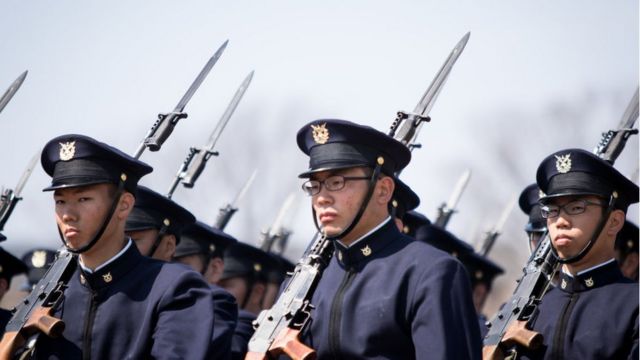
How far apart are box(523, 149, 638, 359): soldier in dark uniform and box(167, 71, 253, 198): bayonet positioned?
3.84 metres

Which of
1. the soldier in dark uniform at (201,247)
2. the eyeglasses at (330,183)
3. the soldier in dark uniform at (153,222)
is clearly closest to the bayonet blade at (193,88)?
the soldier in dark uniform at (153,222)

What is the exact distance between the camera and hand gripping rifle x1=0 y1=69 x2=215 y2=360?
6.95 metres

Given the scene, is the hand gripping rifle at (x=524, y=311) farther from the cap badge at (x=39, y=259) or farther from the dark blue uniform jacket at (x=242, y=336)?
the cap badge at (x=39, y=259)

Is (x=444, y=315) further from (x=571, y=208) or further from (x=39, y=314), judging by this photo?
(x=39, y=314)

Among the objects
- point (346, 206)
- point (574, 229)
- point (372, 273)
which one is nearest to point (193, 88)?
point (346, 206)

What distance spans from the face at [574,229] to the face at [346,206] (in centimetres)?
119

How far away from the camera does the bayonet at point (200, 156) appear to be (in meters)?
10.4

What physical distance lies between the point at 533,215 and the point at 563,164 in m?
2.52

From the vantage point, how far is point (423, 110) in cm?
Result: 841

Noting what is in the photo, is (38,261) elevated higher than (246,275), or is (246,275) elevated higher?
(246,275)

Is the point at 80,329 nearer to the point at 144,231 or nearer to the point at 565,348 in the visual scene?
the point at 144,231

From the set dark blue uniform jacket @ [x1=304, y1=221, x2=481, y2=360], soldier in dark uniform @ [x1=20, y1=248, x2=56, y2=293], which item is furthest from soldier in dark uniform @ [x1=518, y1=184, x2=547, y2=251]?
soldier in dark uniform @ [x1=20, y1=248, x2=56, y2=293]

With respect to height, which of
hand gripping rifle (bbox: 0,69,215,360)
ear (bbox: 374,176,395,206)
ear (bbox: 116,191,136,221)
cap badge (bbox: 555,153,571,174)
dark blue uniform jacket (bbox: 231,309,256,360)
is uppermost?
cap badge (bbox: 555,153,571,174)

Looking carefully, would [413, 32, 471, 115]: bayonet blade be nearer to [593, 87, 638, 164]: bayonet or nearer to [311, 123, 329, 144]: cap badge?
[593, 87, 638, 164]: bayonet
